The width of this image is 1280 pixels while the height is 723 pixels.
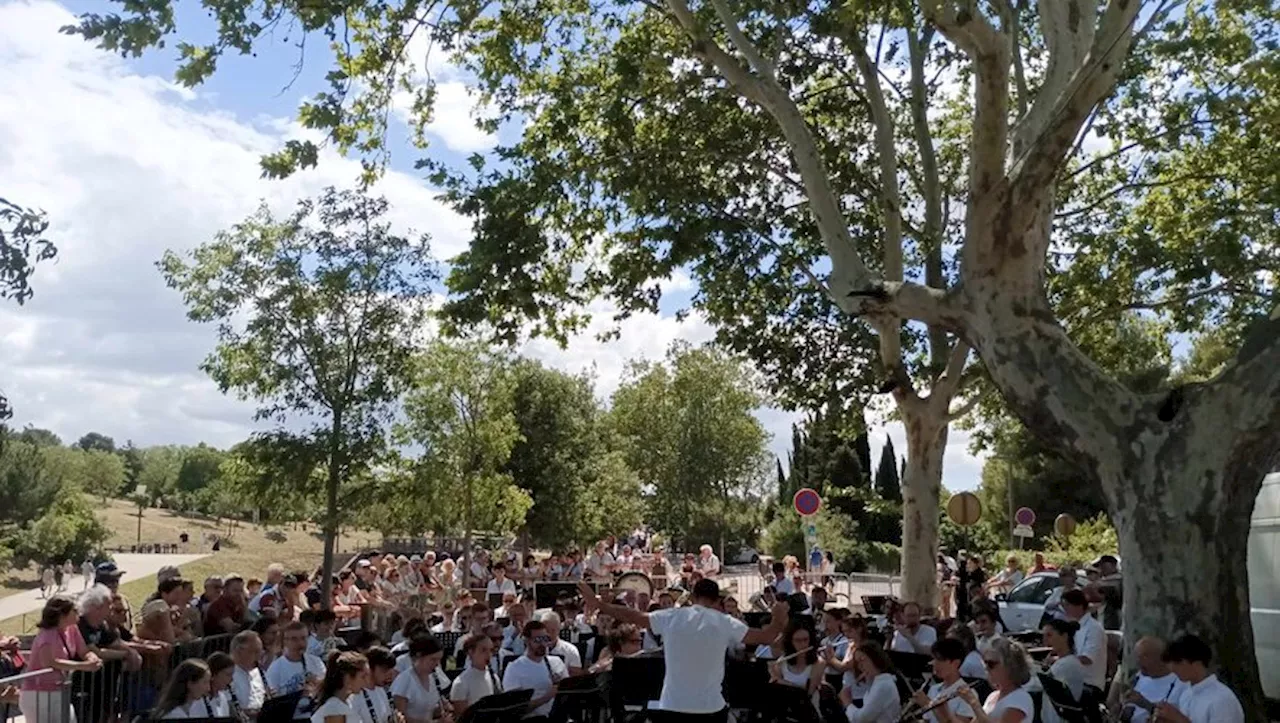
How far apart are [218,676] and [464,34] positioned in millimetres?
9609

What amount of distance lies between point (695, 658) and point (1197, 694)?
123 inches

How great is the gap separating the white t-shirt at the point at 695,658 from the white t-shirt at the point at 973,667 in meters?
2.36

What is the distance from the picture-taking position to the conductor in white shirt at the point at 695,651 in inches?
316

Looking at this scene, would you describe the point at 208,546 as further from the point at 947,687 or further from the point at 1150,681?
the point at 1150,681

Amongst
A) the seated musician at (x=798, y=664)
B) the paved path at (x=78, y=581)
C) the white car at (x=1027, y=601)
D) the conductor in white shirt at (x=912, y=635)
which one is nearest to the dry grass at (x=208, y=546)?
the paved path at (x=78, y=581)

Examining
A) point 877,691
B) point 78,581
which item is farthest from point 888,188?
point 78,581

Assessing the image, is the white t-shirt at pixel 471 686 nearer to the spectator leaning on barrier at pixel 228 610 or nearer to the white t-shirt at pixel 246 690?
the white t-shirt at pixel 246 690

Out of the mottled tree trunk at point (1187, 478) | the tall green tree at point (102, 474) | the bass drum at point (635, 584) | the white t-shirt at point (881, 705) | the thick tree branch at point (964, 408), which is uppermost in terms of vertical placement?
the tall green tree at point (102, 474)

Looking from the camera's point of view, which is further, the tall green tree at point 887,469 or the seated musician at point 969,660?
the tall green tree at point 887,469

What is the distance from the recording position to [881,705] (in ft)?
29.0

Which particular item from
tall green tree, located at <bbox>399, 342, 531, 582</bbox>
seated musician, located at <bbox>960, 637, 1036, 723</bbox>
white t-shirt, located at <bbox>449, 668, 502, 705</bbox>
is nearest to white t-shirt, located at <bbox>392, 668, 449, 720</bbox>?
white t-shirt, located at <bbox>449, 668, 502, 705</bbox>

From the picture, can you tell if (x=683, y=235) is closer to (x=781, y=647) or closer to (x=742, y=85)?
(x=742, y=85)

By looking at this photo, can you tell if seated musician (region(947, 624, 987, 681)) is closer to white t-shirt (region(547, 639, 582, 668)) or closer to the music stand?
white t-shirt (region(547, 639, 582, 668))

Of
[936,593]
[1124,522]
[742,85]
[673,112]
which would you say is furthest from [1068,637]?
[673,112]
